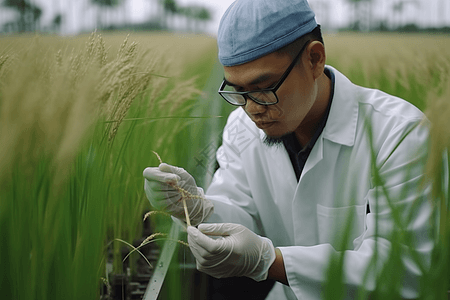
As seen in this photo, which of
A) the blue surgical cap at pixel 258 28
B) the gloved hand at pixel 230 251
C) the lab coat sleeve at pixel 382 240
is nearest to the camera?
the lab coat sleeve at pixel 382 240

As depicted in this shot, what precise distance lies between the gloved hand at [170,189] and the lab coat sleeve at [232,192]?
0.13 metres

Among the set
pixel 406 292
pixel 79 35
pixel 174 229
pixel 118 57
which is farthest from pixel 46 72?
pixel 406 292

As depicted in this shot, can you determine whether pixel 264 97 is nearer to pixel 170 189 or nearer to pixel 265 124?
pixel 265 124

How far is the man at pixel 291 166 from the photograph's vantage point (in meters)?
1.20

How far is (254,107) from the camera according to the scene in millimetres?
1361

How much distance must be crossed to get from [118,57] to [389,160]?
0.96 meters

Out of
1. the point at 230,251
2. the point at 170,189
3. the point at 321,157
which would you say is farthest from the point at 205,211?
the point at 321,157

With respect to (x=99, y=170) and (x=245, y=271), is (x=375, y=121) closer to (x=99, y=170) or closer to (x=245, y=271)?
(x=245, y=271)

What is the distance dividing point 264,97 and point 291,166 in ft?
1.42

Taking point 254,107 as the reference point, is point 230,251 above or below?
below

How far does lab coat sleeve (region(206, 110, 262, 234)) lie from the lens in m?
1.69

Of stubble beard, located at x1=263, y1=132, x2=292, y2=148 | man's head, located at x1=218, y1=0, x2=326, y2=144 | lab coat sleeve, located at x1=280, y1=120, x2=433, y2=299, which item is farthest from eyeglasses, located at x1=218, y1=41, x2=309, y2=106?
lab coat sleeve, located at x1=280, y1=120, x2=433, y2=299

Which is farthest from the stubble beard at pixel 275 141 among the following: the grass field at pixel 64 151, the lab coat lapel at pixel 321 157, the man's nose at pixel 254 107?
the grass field at pixel 64 151

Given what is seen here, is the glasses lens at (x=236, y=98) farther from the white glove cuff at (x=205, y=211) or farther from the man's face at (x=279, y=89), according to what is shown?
the white glove cuff at (x=205, y=211)
